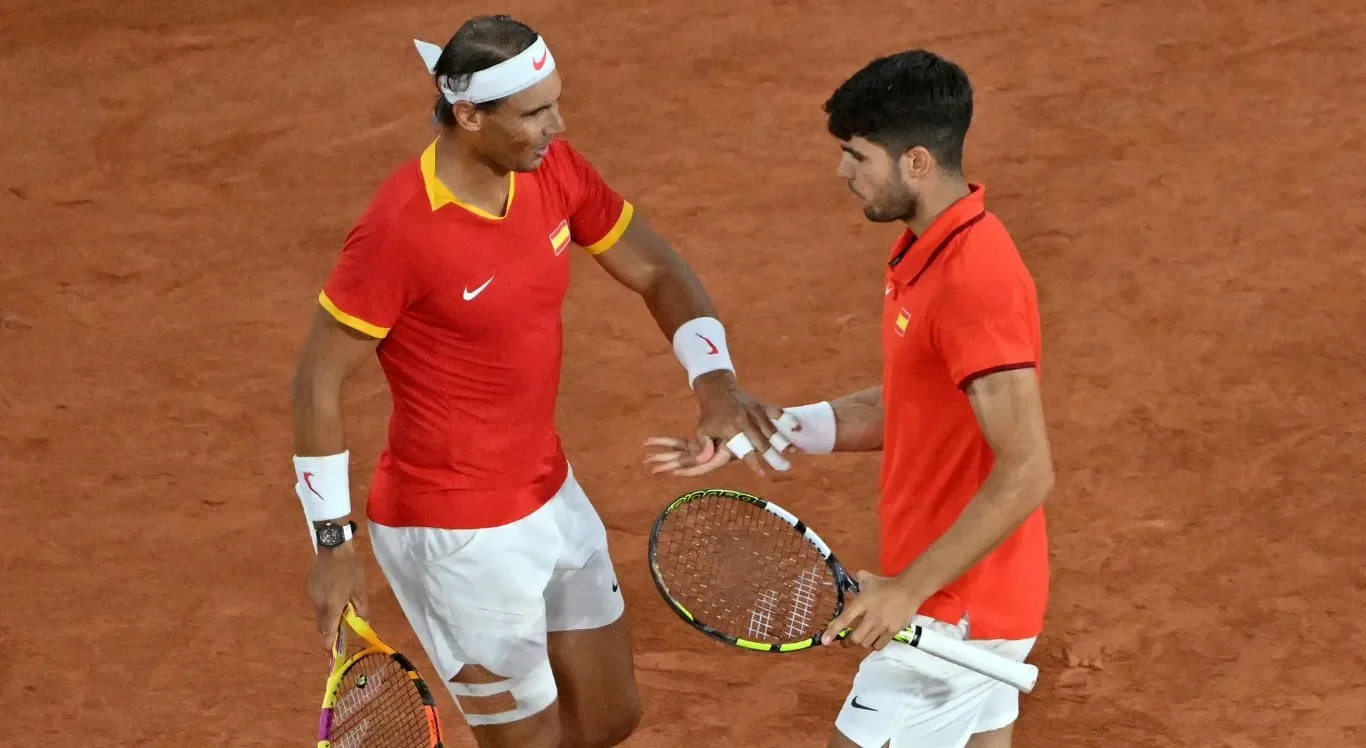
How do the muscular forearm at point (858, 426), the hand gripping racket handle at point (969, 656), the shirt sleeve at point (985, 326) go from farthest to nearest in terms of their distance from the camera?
the muscular forearm at point (858, 426)
the hand gripping racket handle at point (969, 656)
the shirt sleeve at point (985, 326)

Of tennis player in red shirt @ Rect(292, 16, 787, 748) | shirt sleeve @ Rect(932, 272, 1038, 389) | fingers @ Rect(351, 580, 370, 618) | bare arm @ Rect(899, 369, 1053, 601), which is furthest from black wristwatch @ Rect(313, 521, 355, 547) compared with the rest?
shirt sleeve @ Rect(932, 272, 1038, 389)

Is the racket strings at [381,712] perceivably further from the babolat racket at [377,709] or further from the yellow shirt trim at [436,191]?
the yellow shirt trim at [436,191]

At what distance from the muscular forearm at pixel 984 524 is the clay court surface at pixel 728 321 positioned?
6.24 feet

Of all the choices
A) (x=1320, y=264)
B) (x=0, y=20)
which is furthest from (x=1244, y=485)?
(x=0, y=20)

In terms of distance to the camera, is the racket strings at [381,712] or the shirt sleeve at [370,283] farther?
the racket strings at [381,712]

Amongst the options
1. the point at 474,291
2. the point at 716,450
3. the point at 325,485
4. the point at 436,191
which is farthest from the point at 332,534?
the point at 716,450

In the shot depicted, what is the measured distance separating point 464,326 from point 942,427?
4.05ft

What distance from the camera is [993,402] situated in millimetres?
3492

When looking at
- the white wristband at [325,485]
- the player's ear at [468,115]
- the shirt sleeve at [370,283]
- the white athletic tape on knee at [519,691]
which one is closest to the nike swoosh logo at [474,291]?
the shirt sleeve at [370,283]

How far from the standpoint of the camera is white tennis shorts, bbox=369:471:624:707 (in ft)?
14.1

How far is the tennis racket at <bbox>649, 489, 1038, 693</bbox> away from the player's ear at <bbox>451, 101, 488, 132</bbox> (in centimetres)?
111

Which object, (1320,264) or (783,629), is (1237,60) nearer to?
(1320,264)

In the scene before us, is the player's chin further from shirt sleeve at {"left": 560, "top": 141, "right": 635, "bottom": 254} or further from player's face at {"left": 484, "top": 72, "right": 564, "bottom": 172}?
shirt sleeve at {"left": 560, "top": 141, "right": 635, "bottom": 254}

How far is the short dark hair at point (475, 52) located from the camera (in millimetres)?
3926
